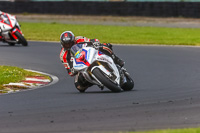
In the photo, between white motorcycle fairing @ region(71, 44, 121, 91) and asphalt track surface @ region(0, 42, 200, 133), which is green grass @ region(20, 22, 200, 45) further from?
white motorcycle fairing @ region(71, 44, 121, 91)

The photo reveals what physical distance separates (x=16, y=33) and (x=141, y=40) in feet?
17.9

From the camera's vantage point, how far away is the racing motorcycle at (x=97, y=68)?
11.0 meters

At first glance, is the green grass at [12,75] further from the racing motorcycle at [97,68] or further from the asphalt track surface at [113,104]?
the racing motorcycle at [97,68]

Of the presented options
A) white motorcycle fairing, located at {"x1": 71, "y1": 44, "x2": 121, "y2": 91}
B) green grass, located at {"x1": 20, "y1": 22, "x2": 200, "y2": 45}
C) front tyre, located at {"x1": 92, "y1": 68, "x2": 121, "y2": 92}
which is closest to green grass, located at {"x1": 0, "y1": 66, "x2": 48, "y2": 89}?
white motorcycle fairing, located at {"x1": 71, "y1": 44, "x2": 121, "y2": 91}

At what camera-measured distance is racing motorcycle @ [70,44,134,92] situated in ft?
36.0

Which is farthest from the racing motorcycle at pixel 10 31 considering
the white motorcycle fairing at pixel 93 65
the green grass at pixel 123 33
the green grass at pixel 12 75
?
the white motorcycle fairing at pixel 93 65

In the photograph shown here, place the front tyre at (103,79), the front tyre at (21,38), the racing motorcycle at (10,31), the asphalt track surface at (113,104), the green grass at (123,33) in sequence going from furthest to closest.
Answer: the green grass at (123,33) → the front tyre at (21,38) → the racing motorcycle at (10,31) → the front tyre at (103,79) → the asphalt track surface at (113,104)

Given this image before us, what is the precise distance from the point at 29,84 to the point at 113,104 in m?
4.18

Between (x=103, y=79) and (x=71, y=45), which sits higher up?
(x=71, y=45)

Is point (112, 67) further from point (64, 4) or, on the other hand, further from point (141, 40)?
point (64, 4)

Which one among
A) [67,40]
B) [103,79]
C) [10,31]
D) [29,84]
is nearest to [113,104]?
[103,79]

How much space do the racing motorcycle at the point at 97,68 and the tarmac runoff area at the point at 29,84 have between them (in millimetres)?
1772

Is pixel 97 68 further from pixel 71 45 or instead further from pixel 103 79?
pixel 71 45

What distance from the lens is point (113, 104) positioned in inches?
376
